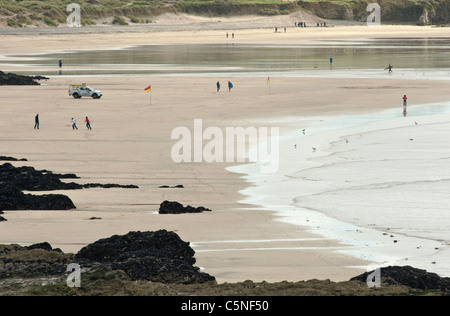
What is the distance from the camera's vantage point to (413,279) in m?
14.9

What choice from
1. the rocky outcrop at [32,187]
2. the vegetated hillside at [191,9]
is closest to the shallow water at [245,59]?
the vegetated hillside at [191,9]

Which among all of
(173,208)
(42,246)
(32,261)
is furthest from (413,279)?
(173,208)

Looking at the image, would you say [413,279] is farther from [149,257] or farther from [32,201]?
[32,201]

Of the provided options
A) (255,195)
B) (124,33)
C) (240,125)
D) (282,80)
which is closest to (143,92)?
(282,80)

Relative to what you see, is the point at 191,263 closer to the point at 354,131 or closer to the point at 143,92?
the point at 354,131

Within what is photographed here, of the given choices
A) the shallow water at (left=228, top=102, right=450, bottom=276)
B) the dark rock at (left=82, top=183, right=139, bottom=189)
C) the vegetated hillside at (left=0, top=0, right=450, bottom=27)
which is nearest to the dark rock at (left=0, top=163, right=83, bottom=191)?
the dark rock at (left=82, top=183, right=139, bottom=189)

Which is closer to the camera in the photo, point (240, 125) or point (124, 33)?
point (240, 125)

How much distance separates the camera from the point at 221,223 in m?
21.8

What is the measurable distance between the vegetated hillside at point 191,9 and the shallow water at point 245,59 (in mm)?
41338

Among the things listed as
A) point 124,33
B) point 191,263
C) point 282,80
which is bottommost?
point 191,263

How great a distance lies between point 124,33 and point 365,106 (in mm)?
92067

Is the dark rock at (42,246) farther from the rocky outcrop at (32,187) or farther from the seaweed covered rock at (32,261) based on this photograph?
the rocky outcrop at (32,187)

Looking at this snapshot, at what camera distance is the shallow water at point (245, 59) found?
2970 inches

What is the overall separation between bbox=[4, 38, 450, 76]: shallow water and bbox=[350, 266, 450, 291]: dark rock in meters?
56.2
